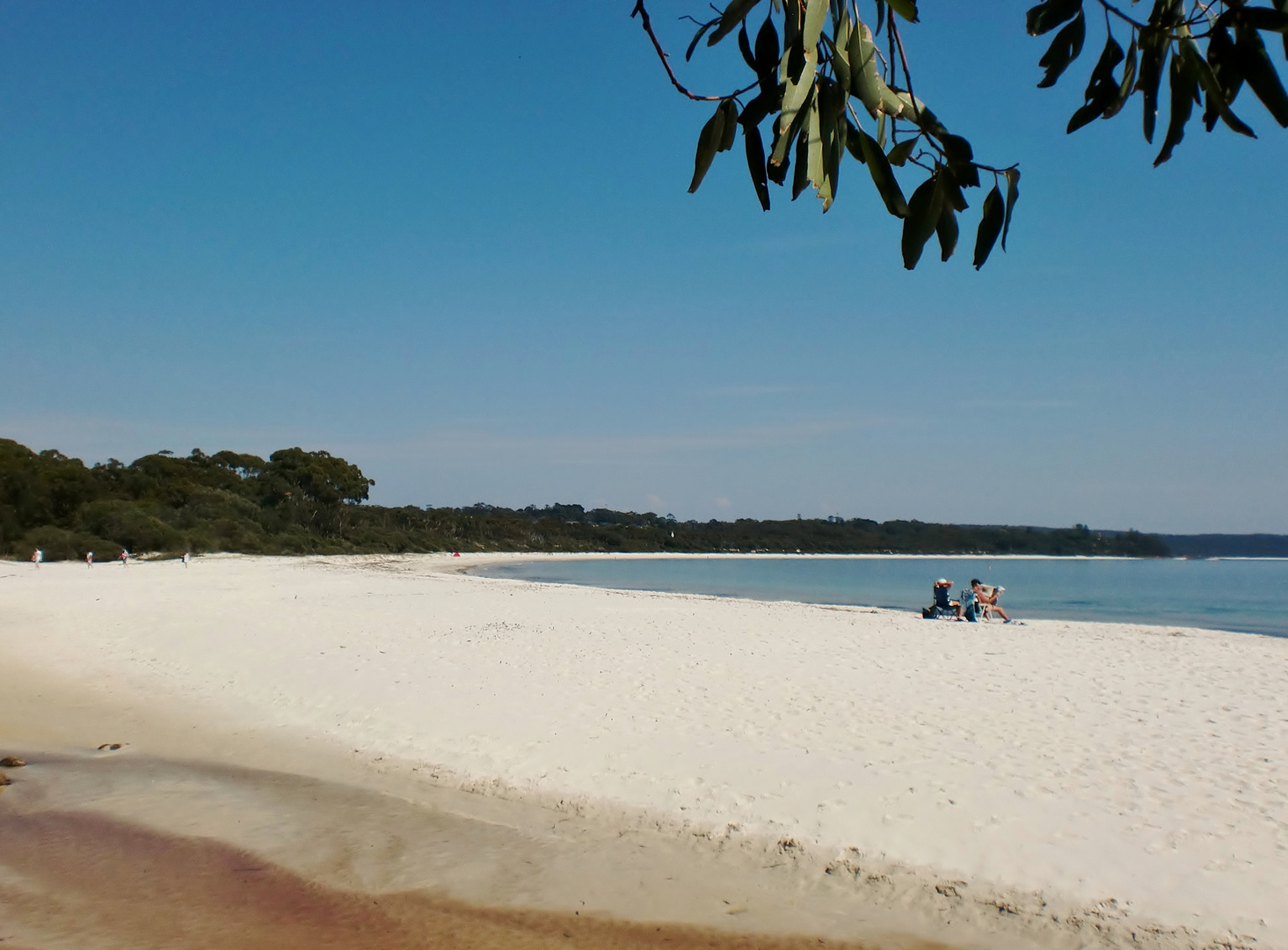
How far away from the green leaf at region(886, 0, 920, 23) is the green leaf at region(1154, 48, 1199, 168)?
537 mm

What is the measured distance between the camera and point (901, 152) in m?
1.82

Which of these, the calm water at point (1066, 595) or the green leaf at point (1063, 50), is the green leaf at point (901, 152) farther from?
the calm water at point (1066, 595)

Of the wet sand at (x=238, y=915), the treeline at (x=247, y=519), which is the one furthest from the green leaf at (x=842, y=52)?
the treeline at (x=247, y=519)

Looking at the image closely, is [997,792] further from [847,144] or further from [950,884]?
[847,144]

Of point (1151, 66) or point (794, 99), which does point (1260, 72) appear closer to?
point (1151, 66)

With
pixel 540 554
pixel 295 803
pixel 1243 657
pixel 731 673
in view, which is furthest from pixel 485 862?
pixel 540 554

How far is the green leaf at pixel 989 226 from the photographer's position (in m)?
1.72

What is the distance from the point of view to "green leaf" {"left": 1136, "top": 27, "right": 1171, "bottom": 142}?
1.65m

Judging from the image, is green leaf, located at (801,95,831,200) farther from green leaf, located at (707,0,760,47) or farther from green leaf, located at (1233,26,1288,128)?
green leaf, located at (1233,26,1288,128)

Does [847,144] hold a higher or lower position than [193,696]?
higher

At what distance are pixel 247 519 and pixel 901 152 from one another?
152 ft

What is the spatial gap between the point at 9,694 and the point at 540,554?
61.0 m

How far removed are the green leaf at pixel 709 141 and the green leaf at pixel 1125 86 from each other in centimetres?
77

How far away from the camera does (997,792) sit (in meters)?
5.36
